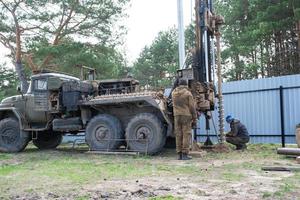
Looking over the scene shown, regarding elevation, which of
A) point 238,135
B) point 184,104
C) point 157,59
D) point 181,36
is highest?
point 157,59

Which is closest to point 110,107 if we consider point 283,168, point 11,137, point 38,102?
point 38,102

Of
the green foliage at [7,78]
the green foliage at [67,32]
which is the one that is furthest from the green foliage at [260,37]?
the green foliage at [7,78]

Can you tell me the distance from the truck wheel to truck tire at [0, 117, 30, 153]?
4.44 feet

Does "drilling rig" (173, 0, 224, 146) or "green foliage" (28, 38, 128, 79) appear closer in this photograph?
"drilling rig" (173, 0, 224, 146)

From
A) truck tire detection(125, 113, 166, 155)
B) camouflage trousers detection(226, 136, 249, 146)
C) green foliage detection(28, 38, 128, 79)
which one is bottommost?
camouflage trousers detection(226, 136, 249, 146)

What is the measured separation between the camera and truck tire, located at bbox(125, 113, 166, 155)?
34.4 ft

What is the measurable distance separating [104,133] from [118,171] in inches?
142

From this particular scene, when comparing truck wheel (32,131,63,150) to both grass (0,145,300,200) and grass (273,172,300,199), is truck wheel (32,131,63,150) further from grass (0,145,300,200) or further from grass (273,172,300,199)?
grass (273,172,300,199)

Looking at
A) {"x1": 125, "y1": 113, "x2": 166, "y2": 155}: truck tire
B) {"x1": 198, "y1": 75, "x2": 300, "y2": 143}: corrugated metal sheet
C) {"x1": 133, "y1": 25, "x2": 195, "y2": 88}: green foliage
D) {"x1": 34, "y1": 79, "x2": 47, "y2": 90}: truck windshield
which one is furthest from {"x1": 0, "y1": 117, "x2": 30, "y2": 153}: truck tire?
{"x1": 133, "y1": 25, "x2": 195, "y2": 88}: green foliage

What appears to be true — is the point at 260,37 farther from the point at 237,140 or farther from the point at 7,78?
the point at 7,78

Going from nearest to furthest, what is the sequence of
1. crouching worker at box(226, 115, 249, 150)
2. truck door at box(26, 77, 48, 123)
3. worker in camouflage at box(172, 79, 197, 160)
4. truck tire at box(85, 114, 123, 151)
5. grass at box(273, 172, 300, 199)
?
grass at box(273, 172, 300, 199)
worker in camouflage at box(172, 79, 197, 160)
truck tire at box(85, 114, 123, 151)
crouching worker at box(226, 115, 249, 150)
truck door at box(26, 77, 48, 123)

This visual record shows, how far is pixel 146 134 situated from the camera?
1062cm

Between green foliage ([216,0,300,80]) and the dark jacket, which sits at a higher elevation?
green foliage ([216,0,300,80])

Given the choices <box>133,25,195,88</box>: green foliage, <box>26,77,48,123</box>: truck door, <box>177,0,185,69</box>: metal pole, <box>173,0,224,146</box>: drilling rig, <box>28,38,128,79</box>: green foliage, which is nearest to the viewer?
<box>173,0,224,146</box>: drilling rig
